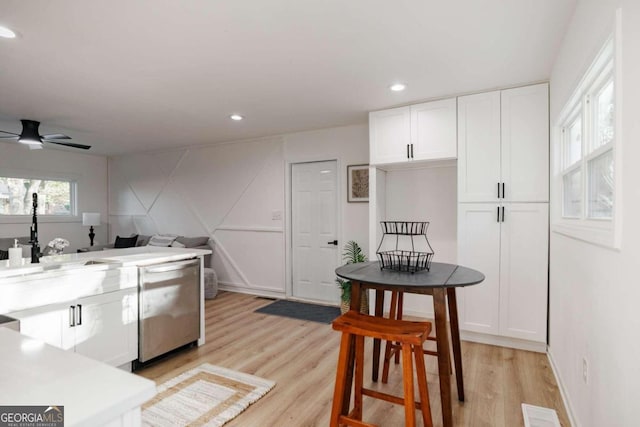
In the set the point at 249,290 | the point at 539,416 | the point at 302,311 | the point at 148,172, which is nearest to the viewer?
the point at 539,416

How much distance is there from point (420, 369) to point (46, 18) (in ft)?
9.73

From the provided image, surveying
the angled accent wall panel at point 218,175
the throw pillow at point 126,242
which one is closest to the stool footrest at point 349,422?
the angled accent wall panel at point 218,175

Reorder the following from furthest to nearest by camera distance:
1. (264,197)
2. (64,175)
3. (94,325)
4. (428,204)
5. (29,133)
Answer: (64,175)
(264,197)
(29,133)
(428,204)
(94,325)

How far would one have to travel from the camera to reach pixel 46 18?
2.04 meters

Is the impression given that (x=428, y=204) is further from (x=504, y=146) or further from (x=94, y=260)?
(x=94, y=260)

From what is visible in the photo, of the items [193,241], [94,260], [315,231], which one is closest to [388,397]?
[94,260]

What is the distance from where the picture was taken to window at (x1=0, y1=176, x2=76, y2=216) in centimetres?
583

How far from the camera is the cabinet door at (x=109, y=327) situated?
2400 mm

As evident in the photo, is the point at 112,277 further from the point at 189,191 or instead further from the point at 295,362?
the point at 189,191

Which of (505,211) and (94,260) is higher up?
(505,211)

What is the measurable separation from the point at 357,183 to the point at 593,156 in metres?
2.85

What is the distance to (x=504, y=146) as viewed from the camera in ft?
10.5

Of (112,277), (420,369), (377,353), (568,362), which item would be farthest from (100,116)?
(568,362)

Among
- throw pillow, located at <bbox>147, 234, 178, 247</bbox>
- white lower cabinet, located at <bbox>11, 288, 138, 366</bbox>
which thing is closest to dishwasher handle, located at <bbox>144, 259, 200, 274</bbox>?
white lower cabinet, located at <bbox>11, 288, 138, 366</bbox>
